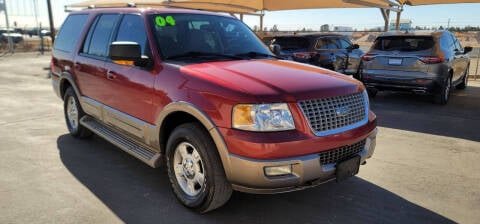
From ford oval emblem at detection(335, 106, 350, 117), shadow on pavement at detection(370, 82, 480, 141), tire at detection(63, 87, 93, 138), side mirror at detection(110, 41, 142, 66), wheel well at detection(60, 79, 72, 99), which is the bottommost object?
shadow on pavement at detection(370, 82, 480, 141)

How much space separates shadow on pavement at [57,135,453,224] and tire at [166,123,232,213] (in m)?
0.16

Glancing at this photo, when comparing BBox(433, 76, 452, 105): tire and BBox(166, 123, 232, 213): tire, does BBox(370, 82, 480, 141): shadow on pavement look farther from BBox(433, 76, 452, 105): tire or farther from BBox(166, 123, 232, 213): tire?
BBox(166, 123, 232, 213): tire

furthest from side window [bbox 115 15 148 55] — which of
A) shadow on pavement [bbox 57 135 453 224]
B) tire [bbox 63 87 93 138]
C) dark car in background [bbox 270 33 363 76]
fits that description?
dark car in background [bbox 270 33 363 76]

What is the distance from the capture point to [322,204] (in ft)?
12.5

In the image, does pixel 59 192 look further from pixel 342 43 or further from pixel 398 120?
pixel 342 43

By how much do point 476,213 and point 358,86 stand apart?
1.61m

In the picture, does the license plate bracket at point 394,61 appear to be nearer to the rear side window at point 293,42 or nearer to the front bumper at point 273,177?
the rear side window at point 293,42

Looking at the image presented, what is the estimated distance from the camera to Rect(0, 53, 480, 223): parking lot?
11.7ft

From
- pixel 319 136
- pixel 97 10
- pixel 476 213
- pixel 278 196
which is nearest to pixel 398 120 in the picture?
pixel 476 213

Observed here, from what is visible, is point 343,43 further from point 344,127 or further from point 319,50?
point 344,127

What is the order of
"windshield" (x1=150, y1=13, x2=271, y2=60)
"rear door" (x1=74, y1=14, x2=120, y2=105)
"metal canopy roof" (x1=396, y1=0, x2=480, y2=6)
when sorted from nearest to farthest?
"windshield" (x1=150, y1=13, x2=271, y2=60) < "rear door" (x1=74, y1=14, x2=120, y2=105) < "metal canopy roof" (x1=396, y1=0, x2=480, y2=6)

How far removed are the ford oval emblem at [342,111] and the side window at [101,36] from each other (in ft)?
9.38

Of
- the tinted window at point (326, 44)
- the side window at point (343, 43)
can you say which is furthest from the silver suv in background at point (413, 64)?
the side window at point (343, 43)

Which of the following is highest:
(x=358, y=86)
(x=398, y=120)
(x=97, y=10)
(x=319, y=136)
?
(x=97, y=10)
